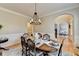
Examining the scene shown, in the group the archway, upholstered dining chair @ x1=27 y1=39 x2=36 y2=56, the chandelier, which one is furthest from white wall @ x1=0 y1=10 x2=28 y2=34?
the archway

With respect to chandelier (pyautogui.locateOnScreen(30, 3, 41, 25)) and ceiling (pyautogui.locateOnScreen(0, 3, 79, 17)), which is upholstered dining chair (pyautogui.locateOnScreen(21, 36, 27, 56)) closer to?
chandelier (pyautogui.locateOnScreen(30, 3, 41, 25))

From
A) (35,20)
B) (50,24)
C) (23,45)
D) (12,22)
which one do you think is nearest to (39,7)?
(35,20)

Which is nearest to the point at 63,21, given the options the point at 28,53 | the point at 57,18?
the point at 57,18

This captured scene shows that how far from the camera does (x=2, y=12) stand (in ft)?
6.08

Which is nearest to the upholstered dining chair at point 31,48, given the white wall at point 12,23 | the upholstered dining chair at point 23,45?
the upholstered dining chair at point 23,45

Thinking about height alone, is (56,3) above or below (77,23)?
above

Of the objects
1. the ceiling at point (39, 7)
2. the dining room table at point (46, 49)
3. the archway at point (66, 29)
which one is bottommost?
the dining room table at point (46, 49)

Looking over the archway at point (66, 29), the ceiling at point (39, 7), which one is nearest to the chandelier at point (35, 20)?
the ceiling at point (39, 7)

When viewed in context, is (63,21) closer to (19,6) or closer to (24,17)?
(24,17)

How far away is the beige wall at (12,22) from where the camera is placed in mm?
1851

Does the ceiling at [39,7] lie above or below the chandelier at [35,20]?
above

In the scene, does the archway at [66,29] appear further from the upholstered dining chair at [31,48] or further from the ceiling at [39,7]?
the upholstered dining chair at [31,48]

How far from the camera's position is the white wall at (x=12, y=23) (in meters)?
1.85

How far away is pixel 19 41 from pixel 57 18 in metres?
0.70
